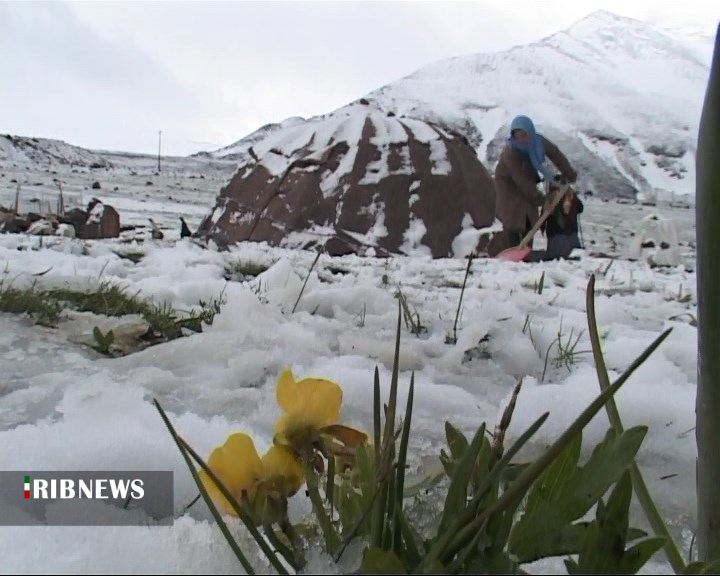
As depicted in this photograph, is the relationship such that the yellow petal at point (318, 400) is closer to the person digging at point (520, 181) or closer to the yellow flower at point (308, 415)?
the yellow flower at point (308, 415)

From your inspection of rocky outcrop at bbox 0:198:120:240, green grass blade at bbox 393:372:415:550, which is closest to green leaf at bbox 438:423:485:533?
green grass blade at bbox 393:372:415:550

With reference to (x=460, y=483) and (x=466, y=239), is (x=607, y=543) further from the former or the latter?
(x=466, y=239)

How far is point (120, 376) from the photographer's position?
2.07ft

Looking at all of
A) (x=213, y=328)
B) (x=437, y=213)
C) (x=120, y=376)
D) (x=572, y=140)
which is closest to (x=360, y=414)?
(x=120, y=376)

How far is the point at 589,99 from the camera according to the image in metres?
14.8

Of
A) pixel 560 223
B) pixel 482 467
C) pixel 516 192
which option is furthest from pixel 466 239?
pixel 482 467

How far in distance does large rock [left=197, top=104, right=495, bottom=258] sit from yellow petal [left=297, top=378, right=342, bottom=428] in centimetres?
274

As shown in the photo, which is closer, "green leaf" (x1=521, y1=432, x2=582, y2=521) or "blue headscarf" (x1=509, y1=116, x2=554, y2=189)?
"green leaf" (x1=521, y1=432, x2=582, y2=521)

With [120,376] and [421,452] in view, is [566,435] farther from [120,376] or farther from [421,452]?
[120,376]

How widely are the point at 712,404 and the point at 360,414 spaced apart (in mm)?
346

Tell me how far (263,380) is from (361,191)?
2707 mm

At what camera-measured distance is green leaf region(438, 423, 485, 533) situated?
0.82 ft

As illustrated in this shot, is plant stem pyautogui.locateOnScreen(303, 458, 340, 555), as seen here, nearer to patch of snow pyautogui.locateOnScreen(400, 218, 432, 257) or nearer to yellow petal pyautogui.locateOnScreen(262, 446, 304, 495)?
yellow petal pyautogui.locateOnScreen(262, 446, 304, 495)

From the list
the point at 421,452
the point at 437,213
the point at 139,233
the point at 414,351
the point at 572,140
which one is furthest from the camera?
the point at 572,140
